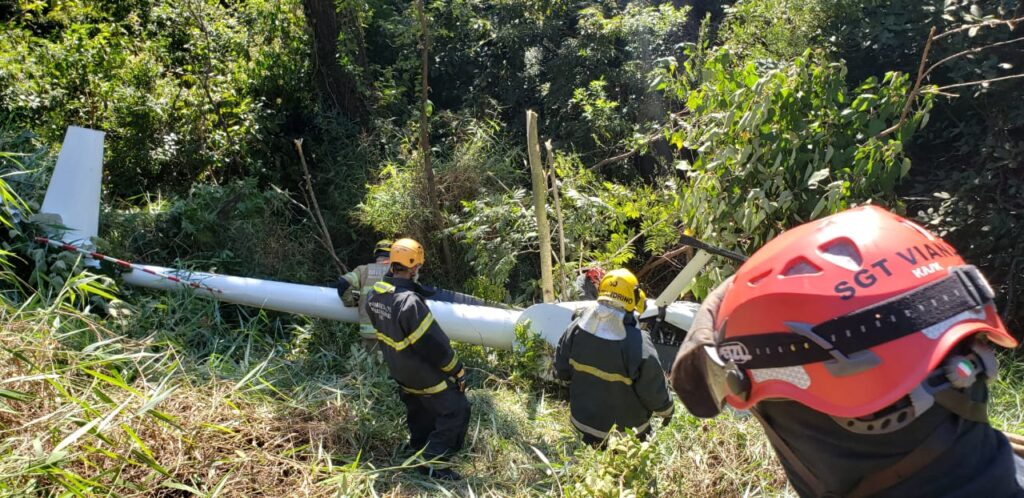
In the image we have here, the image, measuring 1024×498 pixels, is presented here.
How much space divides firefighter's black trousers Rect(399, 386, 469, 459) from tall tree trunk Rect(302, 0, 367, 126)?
4.80 metres

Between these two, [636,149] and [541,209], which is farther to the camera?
[636,149]

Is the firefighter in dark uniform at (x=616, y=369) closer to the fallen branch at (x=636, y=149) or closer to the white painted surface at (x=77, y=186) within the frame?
the fallen branch at (x=636, y=149)

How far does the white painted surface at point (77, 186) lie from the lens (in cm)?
530

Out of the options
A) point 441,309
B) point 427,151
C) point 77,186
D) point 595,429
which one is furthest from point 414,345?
point 77,186

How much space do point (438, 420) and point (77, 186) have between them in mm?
3435

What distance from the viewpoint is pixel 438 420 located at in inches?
164

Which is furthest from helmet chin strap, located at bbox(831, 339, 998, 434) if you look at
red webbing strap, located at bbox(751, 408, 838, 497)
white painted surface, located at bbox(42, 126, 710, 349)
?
white painted surface, located at bbox(42, 126, 710, 349)

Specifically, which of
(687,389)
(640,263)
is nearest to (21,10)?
(640,263)

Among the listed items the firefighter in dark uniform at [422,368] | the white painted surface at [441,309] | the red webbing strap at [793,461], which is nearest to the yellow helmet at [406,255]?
the firefighter in dark uniform at [422,368]

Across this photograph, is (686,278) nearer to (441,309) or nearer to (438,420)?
(441,309)

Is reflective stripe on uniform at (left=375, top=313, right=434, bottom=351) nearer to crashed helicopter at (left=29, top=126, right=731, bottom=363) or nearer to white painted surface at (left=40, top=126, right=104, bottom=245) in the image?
crashed helicopter at (left=29, top=126, right=731, bottom=363)

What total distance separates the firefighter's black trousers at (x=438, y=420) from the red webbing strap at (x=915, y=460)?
3.16m

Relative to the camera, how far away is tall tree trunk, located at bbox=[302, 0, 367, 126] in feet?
26.7

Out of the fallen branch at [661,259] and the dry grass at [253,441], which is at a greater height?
the dry grass at [253,441]
